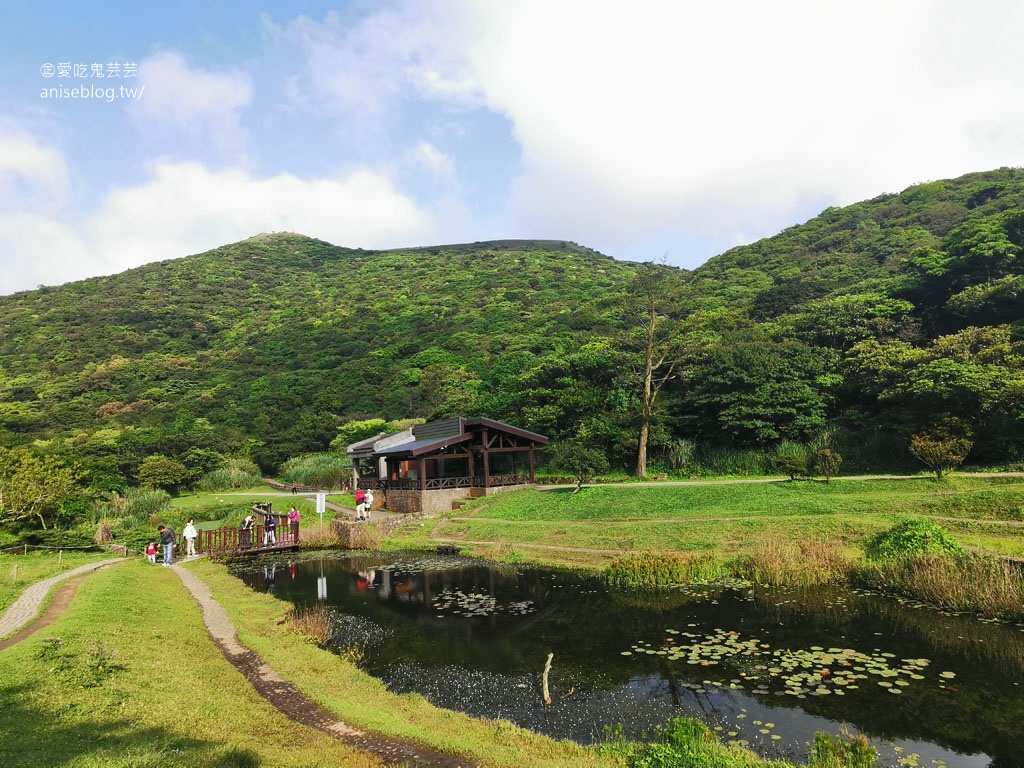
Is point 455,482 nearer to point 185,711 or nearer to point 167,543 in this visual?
point 167,543

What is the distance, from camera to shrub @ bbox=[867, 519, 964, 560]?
13219mm

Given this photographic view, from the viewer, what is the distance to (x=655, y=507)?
22391 millimetres

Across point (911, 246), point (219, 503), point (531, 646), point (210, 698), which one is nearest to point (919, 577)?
point (531, 646)

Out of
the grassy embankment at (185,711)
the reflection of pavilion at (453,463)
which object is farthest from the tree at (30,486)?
the grassy embankment at (185,711)

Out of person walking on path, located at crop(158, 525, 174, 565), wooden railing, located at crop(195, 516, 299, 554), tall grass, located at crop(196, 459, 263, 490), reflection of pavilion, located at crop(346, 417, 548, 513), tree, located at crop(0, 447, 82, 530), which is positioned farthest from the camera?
tall grass, located at crop(196, 459, 263, 490)

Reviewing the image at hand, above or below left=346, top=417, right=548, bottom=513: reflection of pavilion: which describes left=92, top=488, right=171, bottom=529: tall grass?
below

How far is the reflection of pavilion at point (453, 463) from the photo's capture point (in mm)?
29812

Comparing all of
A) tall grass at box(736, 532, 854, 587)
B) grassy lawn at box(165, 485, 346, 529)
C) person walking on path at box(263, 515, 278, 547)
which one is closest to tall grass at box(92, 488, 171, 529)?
grassy lawn at box(165, 485, 346, 529)

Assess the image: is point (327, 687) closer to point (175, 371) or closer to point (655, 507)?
point (655, 507)

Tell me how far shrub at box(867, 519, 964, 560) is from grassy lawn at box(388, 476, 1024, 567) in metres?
1.14

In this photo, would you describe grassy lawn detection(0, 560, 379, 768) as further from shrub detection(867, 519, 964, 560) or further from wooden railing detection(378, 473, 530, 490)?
wooden railing detection(378, 473, 530, 490)

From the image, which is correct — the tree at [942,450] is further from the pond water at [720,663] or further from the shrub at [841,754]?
the shrub at [841,754]

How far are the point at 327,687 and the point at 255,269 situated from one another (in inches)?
5700

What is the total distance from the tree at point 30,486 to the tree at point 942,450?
3656 centimetres
